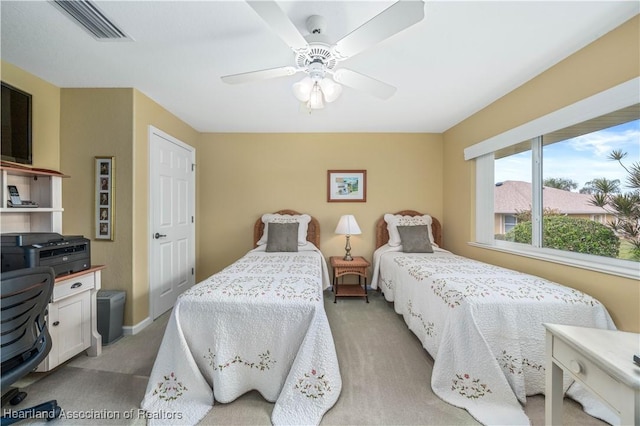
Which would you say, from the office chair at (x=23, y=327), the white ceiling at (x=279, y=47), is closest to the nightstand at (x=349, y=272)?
the white ceiling at (x=279, y=47)

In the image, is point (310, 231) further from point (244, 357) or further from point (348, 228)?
point (244, 357)

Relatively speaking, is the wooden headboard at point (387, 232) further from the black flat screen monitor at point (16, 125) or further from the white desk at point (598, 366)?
the black flat screen monitor at point (16, 125)

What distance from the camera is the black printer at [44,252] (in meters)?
1.58

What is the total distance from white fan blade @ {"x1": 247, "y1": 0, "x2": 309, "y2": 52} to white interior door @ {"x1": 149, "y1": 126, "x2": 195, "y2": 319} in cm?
207

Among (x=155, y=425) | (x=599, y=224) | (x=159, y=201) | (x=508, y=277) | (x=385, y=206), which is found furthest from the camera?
(x=385, y=206)

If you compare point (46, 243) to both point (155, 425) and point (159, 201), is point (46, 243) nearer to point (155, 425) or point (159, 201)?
point (159, 201)

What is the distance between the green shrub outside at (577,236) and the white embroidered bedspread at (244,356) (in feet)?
6.83

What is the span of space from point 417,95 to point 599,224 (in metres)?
1.81

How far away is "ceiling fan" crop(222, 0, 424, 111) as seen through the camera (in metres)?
1.10

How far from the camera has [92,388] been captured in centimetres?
167

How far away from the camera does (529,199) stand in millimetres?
2414

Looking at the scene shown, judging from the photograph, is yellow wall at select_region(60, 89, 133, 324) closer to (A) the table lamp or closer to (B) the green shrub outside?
(A) the table lamp

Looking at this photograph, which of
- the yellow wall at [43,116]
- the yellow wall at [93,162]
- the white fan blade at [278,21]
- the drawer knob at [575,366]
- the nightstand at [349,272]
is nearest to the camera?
the drawer knob at [575,366]

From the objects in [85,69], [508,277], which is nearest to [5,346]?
[85,69]
